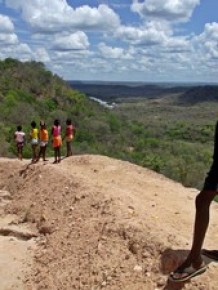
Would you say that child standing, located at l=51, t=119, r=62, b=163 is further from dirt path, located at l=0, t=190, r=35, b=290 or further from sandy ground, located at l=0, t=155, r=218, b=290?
dirt path, located at l=0, t=190, r=35, b=290

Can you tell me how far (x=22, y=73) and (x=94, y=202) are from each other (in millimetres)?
54648

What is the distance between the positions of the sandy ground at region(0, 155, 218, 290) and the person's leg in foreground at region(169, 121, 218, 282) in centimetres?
19

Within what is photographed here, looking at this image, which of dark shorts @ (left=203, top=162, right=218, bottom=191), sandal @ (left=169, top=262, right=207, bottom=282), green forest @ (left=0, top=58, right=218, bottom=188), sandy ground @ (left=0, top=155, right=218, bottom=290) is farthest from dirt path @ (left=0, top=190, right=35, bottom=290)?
green forest @ (left=0, top=58, right=218, bottom=188)

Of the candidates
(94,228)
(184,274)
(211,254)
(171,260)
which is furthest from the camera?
(94,228)

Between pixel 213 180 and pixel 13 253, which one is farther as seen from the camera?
pixel 13 253

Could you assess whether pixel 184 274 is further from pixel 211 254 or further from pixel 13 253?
pixel 13 253

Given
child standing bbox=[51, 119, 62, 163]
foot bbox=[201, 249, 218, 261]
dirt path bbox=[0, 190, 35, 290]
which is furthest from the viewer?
child standing bbox=[51, 119, 62, 163]

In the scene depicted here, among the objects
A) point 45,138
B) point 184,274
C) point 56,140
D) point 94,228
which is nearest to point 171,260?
point 184,274

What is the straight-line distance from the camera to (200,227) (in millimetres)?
5781

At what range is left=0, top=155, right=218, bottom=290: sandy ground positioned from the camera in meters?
6.98

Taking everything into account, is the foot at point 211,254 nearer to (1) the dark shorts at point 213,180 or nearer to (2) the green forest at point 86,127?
(1) the dark shorts at point 213,180

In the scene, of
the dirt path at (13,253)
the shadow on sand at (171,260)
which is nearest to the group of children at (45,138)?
the dirt path at (13,253)

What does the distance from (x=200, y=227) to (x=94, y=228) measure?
10.4 ft

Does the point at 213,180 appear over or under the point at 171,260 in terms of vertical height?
over
